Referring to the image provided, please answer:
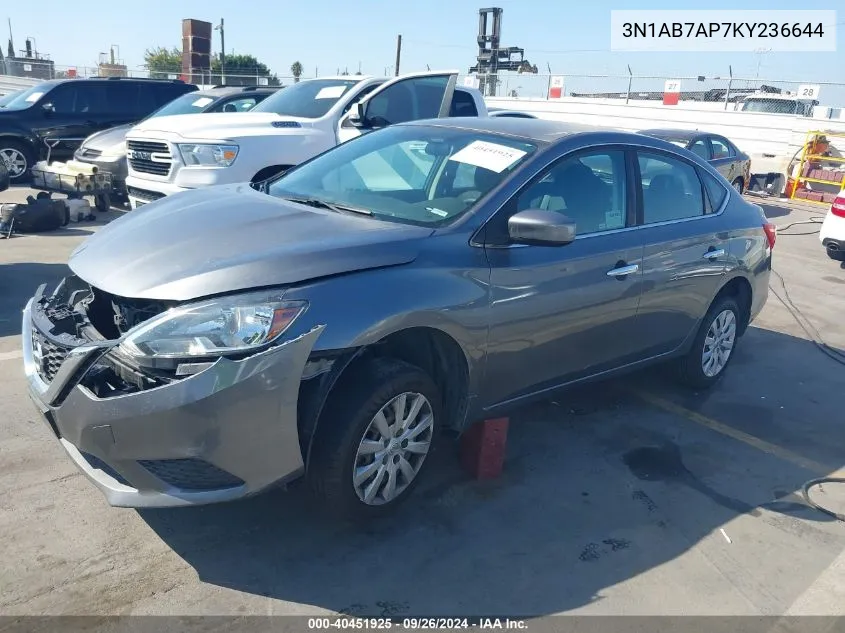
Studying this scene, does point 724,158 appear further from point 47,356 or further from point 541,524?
point 47,356

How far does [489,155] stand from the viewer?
157 inches

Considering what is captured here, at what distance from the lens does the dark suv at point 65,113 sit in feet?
38.8

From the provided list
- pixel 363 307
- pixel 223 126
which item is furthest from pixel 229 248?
pixel 223 126

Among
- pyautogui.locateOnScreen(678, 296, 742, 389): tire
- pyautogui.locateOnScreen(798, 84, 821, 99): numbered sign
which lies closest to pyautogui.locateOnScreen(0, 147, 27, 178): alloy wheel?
pyautogui.locateOnScreen(678, 296, 742, 389): tire

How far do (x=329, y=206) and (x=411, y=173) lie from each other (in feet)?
1.92

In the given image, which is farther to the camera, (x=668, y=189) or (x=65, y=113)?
(x=65, y=113)

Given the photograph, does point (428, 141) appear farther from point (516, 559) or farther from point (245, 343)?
point (516, 559)

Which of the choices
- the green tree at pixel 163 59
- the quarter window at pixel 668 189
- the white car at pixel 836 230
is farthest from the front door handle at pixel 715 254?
the green tree at pixel 163 59

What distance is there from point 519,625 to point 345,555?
31.5 inches

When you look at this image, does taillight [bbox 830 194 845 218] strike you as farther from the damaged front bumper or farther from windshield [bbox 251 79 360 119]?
the damaged front bumper

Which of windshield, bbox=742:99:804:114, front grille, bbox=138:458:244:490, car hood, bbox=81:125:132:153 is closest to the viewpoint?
front grille, bbox=138:458:244:490

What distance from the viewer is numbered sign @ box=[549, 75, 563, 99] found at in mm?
27344

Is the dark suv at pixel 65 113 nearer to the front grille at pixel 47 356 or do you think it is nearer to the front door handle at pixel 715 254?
the front grille at pixel 47 356

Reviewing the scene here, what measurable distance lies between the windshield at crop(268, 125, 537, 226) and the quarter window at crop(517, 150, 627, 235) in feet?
0.60
